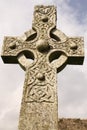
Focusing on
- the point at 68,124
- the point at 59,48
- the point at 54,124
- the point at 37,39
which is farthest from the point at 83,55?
the point at 68,124

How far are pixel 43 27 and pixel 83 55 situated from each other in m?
0.91

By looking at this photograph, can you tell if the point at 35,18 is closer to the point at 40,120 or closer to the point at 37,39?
the point at 37,39

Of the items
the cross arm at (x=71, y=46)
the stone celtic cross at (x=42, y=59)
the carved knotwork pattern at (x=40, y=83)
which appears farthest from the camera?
the cross arm at (x=71, y=46)

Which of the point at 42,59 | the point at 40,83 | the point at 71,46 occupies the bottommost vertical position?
the point at 40,83

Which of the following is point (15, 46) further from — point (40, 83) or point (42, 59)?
point (40, 83)

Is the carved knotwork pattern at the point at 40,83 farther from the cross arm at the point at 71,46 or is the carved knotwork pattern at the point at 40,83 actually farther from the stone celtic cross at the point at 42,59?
the cross arm at the point at 71,46

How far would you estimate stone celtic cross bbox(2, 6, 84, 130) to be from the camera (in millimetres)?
5656

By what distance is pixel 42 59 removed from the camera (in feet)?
20.7

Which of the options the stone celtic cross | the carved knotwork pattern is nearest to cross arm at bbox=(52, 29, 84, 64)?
the stone celtic cross

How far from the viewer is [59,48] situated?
21.2 ft

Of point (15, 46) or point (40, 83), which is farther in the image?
point (15, 46)

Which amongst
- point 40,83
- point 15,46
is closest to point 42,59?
point 40,83

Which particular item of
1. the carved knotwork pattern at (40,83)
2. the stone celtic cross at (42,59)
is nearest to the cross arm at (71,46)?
the stone celtic cross at (42,59)

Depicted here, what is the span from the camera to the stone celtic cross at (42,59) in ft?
18.6
